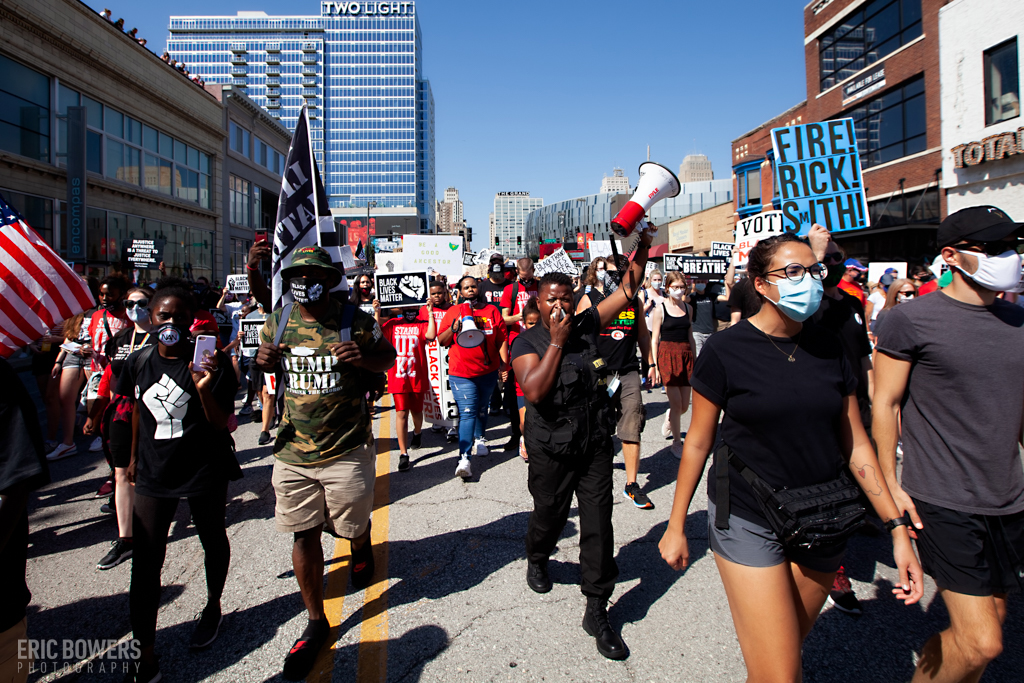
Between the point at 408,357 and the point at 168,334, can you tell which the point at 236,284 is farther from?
the point at 168,334

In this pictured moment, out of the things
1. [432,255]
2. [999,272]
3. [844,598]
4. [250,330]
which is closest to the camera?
[999,272]

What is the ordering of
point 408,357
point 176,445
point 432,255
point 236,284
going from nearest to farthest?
1. point 176,445
2. point 408,357
3. point 432,255
4. point 236,284

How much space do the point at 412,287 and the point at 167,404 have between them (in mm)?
4497

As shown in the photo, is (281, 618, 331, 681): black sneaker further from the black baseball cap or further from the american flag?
the black baseball cap

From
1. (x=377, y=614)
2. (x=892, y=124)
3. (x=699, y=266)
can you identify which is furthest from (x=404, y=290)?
(x=892, y=124)

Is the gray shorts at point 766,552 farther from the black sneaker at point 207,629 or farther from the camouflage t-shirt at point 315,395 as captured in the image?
the black sneaker at point 207,629

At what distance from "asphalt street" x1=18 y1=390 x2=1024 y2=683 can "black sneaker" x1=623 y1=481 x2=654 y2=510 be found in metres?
0.08

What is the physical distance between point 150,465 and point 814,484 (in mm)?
3172

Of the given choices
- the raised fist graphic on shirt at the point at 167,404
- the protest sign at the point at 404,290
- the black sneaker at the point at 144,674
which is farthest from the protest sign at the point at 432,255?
the black sneaker at the point at 144,674

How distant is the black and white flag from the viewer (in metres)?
4.26

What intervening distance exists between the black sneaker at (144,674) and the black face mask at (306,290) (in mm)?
1914

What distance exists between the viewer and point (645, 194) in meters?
3.38

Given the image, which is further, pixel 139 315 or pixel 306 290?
pixel 139 315

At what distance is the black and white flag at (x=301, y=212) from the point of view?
14.0 feet
